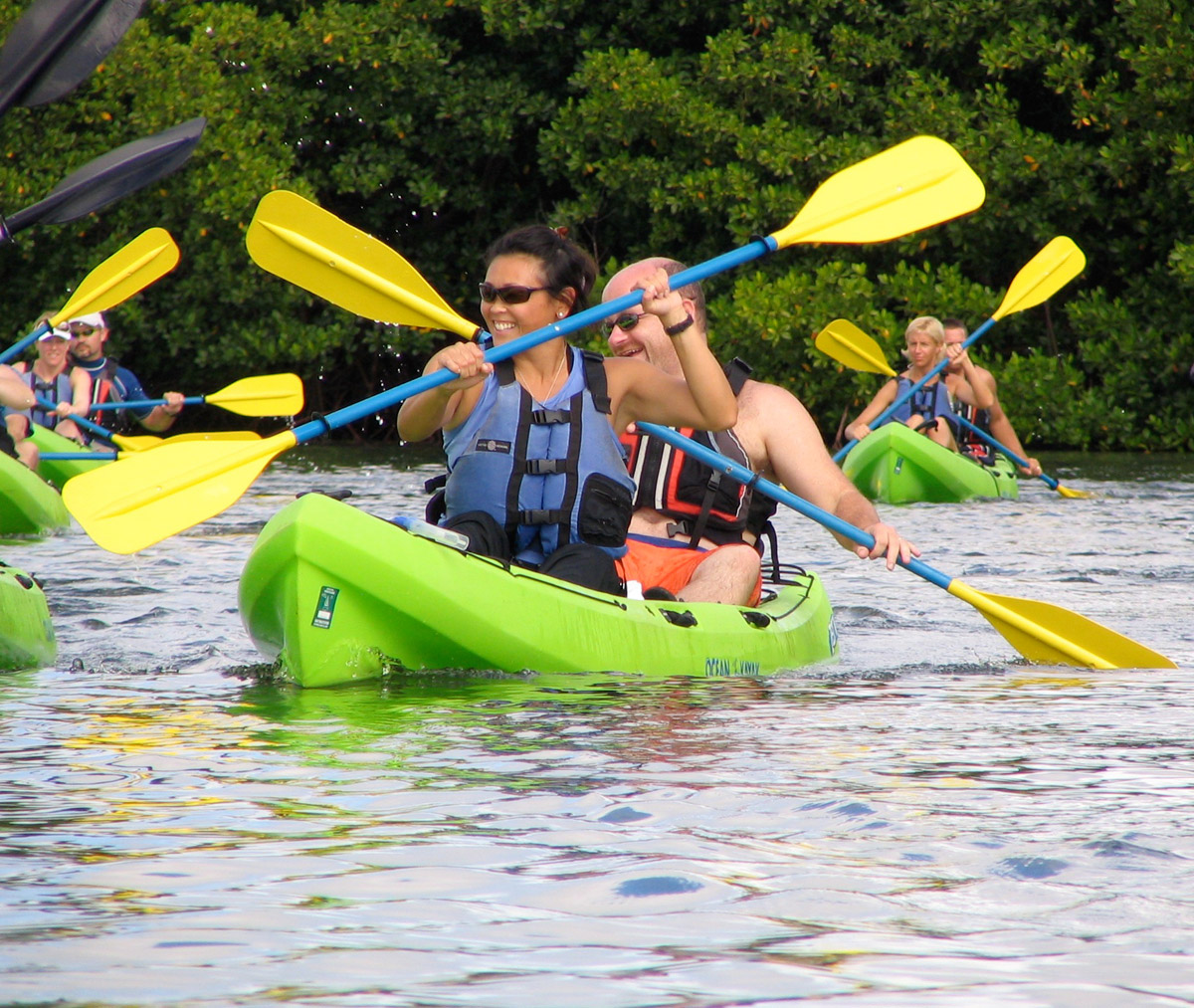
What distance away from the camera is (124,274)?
7.48 m

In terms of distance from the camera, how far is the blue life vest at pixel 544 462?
12.4 ft

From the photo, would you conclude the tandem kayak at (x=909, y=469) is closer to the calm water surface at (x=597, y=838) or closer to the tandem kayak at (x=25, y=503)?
the tandem kayak at (x=25, y=503)

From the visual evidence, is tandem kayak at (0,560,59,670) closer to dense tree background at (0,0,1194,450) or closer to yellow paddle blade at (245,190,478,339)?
yellow paddle blade at (245,190,478,339)

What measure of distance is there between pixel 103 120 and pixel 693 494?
12613 millimetres

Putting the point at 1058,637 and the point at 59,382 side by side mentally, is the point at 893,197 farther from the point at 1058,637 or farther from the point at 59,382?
the point at 59,382

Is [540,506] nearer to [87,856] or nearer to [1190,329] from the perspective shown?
[87,856]

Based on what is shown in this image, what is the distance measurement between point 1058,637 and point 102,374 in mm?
7181

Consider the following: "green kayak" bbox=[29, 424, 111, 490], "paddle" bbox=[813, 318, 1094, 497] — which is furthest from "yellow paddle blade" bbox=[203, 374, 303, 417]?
"paddle" bbox=[813, 318, 1094, 497]

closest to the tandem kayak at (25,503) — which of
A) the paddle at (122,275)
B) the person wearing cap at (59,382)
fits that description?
the paddle at (122,275)

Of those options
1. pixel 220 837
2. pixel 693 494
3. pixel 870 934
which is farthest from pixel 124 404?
pixel 870 934

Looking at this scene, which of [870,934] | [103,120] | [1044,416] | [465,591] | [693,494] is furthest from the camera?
[103,120]

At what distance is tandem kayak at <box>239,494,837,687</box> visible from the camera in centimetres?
353

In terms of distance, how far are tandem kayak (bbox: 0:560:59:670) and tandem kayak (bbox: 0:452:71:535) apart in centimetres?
355

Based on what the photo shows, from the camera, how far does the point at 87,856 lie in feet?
7.19
